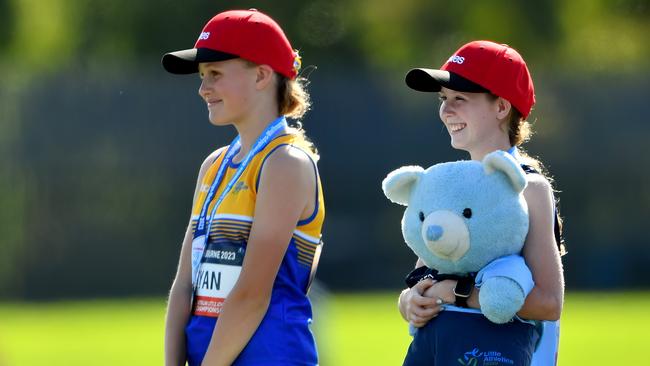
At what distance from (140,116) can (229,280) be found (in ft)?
56.2

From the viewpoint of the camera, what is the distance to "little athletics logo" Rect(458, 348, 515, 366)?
388 centimetres

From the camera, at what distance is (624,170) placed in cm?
2095

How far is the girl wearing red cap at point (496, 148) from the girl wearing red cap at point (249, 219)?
15.4 inches


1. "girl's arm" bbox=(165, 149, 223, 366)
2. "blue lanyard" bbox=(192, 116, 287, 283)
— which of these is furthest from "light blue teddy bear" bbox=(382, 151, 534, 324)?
"girl's arm" bbox=(165, 149, 223, 366)

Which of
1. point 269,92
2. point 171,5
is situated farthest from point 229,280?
point 171,5

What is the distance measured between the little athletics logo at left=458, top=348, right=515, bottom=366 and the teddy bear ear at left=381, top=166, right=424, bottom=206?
20.6 inches

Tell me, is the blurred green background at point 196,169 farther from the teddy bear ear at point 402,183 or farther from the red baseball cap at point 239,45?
the teddy bear ear at point 402,183

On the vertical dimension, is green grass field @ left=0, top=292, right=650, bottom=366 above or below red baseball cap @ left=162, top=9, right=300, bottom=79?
below

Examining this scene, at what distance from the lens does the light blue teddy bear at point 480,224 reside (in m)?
3.83

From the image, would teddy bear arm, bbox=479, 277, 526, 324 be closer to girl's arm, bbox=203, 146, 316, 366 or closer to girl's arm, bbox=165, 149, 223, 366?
girl's arm, bbox=203, 146, 316, 366

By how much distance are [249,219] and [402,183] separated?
0.53 meters

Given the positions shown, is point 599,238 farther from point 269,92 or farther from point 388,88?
point 269,92

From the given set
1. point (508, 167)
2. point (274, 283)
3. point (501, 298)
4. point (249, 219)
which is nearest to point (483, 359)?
point (501, 298)

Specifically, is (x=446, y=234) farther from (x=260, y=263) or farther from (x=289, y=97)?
(x=289, y=97)
